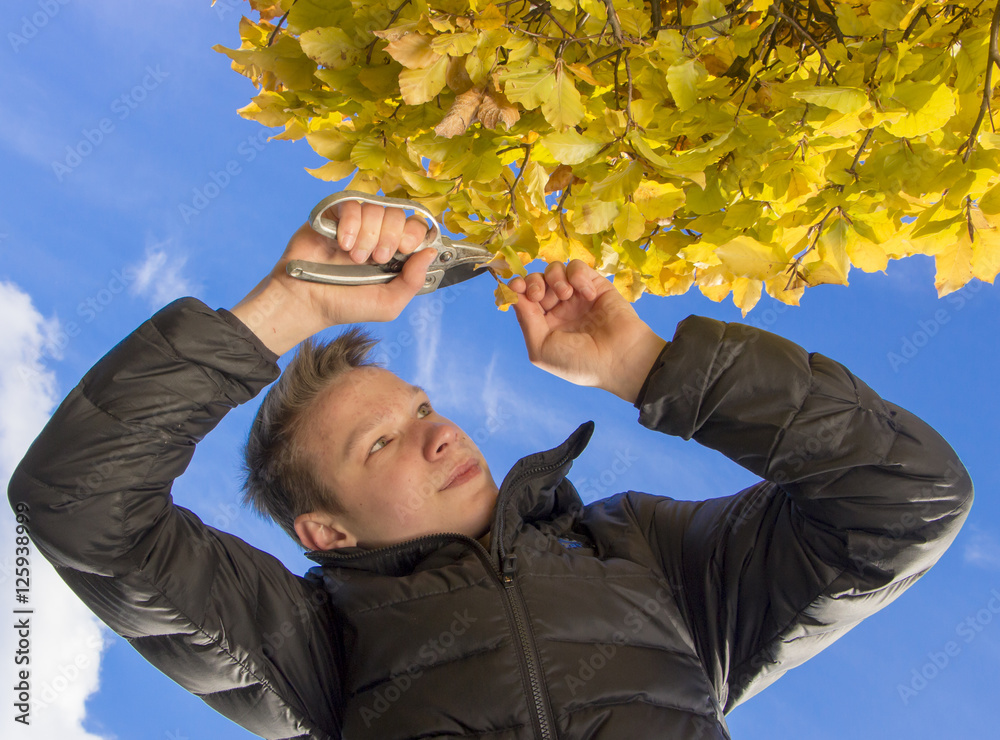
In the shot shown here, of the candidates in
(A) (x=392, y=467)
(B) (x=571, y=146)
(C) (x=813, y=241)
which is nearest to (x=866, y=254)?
(C) (x=813, y=241)

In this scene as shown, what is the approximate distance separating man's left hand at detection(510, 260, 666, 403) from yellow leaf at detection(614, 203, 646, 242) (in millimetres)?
264

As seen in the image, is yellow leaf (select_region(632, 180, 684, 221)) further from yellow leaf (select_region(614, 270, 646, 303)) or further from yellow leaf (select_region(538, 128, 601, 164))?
yellow leaf (select_region(614, 270, 646, 303))

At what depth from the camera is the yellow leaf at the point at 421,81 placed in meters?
0.62

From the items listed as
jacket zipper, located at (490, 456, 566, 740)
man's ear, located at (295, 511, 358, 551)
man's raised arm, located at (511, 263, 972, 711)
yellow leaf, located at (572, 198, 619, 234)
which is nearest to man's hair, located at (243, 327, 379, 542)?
man's ear, located at (295, 511, 358, 551)

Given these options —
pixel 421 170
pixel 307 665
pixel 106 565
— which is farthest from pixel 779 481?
pixel 106 565

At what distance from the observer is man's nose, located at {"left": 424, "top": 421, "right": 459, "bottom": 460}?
1073 mm

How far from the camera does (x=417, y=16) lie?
0.63m

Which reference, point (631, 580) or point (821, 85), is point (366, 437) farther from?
point (821, 85)

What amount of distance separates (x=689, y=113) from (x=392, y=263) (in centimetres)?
41

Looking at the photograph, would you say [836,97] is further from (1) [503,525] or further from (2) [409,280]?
(1) [503,525]

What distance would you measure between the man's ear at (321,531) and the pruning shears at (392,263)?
43 cm

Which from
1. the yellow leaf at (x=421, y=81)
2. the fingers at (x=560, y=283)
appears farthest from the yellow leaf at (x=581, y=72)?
the fingers at (x=560, y=283)

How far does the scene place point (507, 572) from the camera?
976 mm

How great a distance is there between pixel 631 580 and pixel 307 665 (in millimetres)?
467
